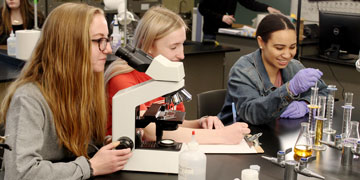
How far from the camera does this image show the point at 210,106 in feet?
8.39

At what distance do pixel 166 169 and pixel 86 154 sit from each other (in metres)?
0.28

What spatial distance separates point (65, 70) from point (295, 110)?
3.98 feet

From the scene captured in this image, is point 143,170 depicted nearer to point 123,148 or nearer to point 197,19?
point 123,148

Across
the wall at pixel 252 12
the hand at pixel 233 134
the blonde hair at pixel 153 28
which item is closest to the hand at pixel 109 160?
the hand at pixel 233 134

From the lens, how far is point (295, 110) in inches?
89.1

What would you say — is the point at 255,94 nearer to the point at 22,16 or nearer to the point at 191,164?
the point at 191,164

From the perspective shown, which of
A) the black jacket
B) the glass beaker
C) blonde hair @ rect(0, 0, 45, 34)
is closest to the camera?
the glass beaker

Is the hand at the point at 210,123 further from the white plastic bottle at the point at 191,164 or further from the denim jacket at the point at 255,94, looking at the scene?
the white plastic bottle at the point at 191,164

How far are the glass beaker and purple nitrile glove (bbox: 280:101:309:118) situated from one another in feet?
1.75

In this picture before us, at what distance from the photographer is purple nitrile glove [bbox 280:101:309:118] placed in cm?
225

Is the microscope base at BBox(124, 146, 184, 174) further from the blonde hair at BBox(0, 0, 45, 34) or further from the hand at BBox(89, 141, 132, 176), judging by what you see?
the blonde hair at BBox(0, 0, 45, 34)

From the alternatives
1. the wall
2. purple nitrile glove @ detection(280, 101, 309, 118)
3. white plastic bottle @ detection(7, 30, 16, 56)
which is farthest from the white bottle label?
the wall

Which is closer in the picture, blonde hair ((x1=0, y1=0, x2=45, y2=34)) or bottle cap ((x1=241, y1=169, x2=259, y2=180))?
bottle cap ((x1=241, y1=169, x2=259, y2=180))

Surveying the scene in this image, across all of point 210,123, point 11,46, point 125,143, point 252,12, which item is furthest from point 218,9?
point 125,143
